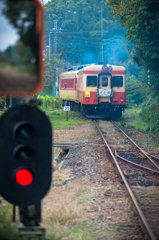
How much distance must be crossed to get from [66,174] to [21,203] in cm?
553

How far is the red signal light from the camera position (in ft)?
8.63

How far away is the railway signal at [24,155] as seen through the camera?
2.58m

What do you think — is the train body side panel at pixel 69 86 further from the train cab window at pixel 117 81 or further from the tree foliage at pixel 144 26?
the tree foliage at pixel 144 26

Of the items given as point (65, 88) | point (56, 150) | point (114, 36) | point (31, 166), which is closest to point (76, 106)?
point (65, 88)

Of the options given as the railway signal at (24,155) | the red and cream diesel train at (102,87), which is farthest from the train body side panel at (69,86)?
the railway signal at (24,155)

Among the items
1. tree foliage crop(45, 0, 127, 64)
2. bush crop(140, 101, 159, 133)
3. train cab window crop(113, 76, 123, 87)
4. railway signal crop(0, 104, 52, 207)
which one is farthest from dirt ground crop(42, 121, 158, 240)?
tree foliage crop(45, 0, 127, 64)

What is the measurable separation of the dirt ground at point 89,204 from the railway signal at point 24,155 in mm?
1369

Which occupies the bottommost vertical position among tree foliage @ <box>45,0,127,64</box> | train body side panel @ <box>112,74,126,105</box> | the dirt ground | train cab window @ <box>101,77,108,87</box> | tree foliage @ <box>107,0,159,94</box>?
the dirt ground

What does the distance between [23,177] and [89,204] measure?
3431 mm

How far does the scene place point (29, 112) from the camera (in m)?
2.58

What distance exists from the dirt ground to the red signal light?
1.40 m

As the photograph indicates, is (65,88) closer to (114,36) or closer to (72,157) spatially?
(72,157)

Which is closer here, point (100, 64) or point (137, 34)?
point (137, 34)

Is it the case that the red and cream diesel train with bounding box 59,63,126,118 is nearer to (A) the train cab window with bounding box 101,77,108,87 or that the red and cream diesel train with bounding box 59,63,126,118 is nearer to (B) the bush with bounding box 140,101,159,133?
(A) the train cab window with bounding box 101,77,108,87
